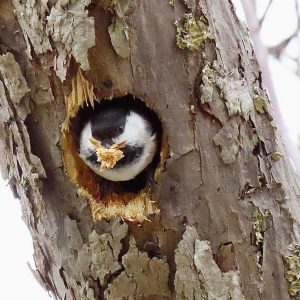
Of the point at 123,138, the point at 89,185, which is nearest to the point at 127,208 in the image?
the point at 89,185

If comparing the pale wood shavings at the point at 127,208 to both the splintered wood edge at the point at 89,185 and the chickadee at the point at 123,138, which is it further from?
the chickadee at the point at 123,138

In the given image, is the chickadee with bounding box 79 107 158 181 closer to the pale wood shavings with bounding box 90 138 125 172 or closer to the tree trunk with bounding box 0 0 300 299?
the pale wood shavings with bounding box 90 138 125 172

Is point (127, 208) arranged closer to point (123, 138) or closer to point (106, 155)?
point (106, 155)

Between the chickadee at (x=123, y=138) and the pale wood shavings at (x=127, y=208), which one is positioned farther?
the chickadee at (x=123, y=138)

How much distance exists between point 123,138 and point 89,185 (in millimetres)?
245

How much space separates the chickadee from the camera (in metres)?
1.16

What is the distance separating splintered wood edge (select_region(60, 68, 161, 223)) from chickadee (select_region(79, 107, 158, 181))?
0.29ft

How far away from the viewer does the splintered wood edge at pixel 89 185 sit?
0.93 metres

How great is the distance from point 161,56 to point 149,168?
31 cm

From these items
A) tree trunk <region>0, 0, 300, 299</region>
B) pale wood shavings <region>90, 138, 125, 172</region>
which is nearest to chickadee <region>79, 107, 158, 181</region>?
pale wood shavings <region>90, 138, 125, 172</region>

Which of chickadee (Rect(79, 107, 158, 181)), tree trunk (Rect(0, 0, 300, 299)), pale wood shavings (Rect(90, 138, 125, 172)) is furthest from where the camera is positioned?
chickadee (Rect(79, 107, 158, 181))

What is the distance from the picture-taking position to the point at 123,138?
48.8 inches

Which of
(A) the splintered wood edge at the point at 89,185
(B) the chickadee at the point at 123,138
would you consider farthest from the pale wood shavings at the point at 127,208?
(B) the chickadee at the point at 123,138

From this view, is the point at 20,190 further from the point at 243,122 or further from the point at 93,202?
the point at 243,122
